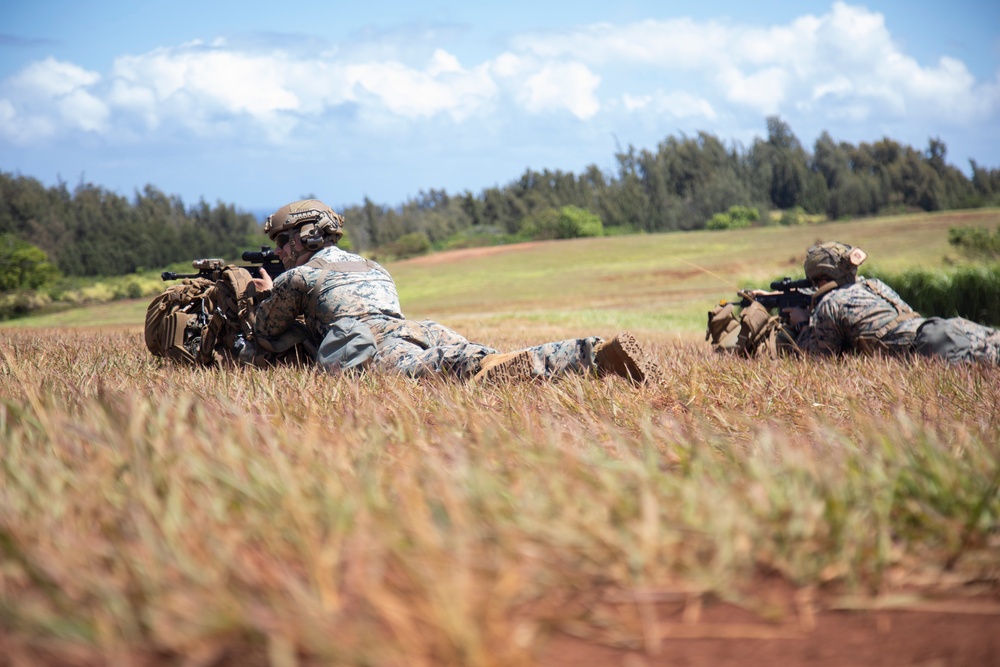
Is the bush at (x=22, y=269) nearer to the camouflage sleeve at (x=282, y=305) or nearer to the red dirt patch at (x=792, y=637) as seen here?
the camouflage sleeve at (x=282, y=305)

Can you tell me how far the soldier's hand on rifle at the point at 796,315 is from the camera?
26.9ft

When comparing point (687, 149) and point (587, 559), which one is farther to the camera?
point (687, 149)

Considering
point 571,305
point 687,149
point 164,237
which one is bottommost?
point 571,305

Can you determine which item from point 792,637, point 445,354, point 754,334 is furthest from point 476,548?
point 754,334

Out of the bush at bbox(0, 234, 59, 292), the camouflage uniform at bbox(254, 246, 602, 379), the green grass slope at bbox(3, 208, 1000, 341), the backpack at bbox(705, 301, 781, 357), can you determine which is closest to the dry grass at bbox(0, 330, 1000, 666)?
the camouflage uniform at bbox(254, 246, 602, 379)

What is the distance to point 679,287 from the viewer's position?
3094 centimetres

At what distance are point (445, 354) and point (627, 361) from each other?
118 centimetres

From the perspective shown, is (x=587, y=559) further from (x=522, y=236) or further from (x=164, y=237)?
(x=522, y=236)

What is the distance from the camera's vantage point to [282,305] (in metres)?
6.15

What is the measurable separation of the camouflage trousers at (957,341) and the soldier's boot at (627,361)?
2.55 m

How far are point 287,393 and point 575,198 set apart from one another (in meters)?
83.4

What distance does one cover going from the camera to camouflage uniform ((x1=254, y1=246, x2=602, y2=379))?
5586 mm

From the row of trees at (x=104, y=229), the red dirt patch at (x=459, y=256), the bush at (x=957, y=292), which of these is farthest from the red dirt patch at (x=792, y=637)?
the row of trees at (x=104, y=229)

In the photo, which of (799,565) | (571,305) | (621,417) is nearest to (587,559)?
(799,565)
